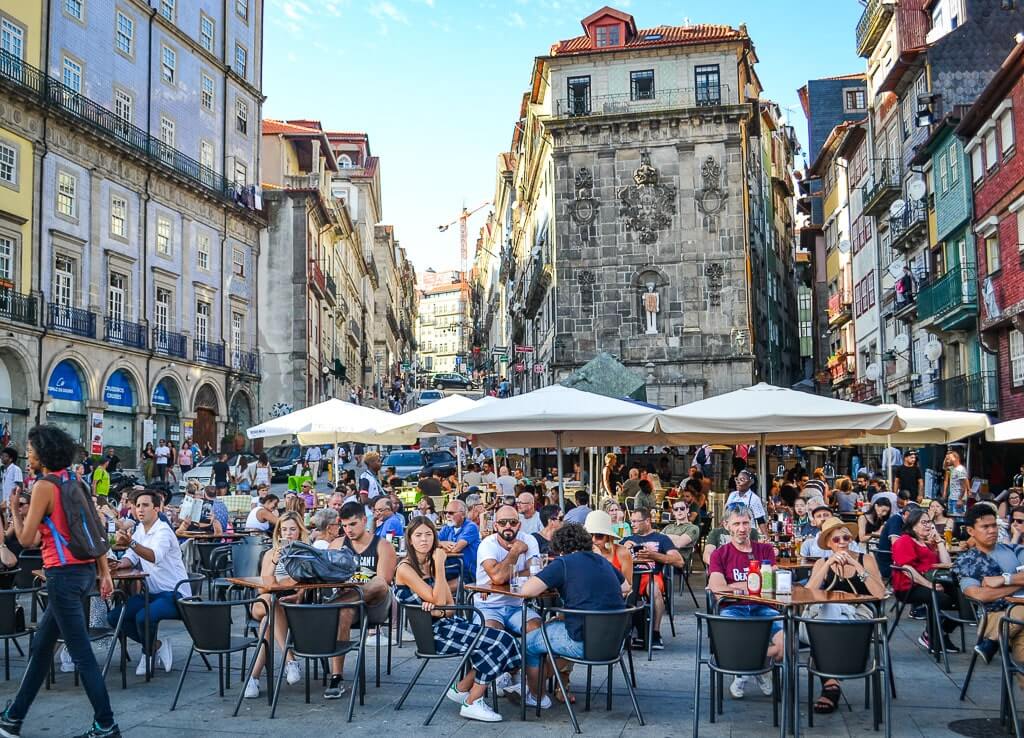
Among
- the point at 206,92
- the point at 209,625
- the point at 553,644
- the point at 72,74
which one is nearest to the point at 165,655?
the point at 209,625

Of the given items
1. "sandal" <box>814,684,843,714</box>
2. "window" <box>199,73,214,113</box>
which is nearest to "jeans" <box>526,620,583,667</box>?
"sandal" <box>814,684,843,714</box>

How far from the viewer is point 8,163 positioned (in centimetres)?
3069

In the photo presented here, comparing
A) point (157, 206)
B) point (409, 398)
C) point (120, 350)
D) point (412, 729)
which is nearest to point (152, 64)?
point (157, 206)

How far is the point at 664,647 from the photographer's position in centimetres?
988

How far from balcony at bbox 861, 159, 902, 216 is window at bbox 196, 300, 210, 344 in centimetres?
2681

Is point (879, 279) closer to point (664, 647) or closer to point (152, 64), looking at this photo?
point (152, 64)

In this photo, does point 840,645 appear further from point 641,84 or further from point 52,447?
point 641,84

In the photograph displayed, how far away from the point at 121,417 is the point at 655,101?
24.9 m

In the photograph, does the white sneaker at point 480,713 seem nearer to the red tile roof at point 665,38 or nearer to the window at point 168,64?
the window at point 168,64

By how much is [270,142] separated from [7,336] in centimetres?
2939

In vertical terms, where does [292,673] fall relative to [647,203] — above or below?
below

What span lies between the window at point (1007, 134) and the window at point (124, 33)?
2966 centimetres

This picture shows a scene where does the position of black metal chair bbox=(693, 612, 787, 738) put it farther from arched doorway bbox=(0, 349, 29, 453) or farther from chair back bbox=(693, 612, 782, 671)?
arched doorway bbox=(0, 349, 29, 453)

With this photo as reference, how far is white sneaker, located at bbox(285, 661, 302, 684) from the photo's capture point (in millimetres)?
8211
